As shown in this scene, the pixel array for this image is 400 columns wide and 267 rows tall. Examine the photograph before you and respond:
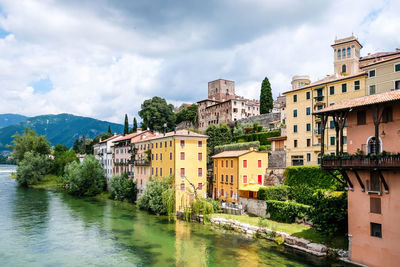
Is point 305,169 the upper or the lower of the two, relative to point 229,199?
upper

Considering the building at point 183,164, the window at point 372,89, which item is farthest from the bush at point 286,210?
the window at point 372,89

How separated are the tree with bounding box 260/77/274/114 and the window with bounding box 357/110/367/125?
174 ft

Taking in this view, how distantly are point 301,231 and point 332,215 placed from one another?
3603mm

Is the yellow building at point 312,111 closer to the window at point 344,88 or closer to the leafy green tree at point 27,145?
the window at point 344,88

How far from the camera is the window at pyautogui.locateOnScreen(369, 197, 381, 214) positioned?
18766 millimetres

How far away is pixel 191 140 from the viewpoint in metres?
39.9

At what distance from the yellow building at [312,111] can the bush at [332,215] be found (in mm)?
11452

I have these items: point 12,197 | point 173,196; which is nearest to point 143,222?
point 173,196

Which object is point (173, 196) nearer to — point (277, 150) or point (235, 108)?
point (277, 150)

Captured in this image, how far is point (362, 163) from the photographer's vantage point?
62.4ft

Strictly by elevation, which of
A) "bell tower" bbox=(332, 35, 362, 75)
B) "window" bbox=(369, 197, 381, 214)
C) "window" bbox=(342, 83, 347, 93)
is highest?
"bell tower" bbox=(332, 35, 362, 75)

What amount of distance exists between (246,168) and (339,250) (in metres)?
17.2

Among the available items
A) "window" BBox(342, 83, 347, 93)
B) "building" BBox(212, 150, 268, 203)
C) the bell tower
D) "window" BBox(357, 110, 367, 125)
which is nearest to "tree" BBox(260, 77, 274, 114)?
the bell tower

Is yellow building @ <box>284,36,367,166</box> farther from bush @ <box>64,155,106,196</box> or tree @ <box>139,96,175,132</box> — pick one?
tree @ <box>139,96,175,132</box>
